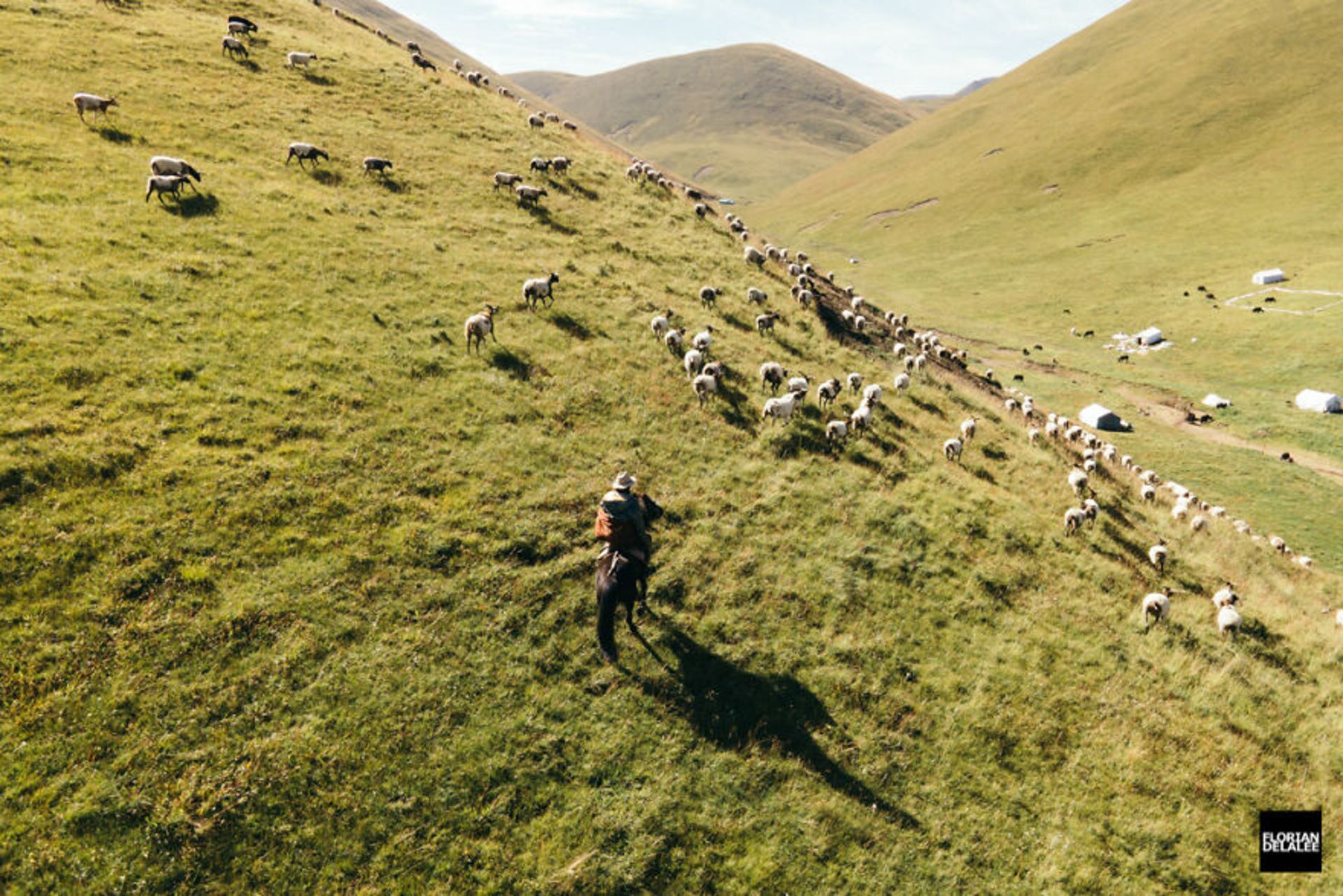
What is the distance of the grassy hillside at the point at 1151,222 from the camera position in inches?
1608

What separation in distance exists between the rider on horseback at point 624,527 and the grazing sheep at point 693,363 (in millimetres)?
10325

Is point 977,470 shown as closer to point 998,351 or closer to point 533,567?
point 533,567

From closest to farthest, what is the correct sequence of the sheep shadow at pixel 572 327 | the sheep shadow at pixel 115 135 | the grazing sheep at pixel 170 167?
the grazing sheep at pixel 170 167, the sheep shadow at pixel 572 327, the sheep shadow at pixel 115 135

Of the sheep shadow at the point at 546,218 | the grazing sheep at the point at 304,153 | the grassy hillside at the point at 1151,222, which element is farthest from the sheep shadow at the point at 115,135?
the grassy hillside at the point at 1151,222

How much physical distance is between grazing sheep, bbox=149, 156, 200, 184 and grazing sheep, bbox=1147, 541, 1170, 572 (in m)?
36.0

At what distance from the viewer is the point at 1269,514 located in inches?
1075

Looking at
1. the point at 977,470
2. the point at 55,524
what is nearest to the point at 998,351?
the point at 977,470

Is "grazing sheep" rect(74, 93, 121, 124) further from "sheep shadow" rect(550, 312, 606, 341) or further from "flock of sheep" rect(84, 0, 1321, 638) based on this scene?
"sheep shadow" rect(550, 312, 606, 341)

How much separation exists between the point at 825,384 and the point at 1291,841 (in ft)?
51.5

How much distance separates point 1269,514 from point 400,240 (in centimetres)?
4195

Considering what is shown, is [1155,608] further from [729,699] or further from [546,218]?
[546,218]

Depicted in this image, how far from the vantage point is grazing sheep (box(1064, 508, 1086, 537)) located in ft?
60.4

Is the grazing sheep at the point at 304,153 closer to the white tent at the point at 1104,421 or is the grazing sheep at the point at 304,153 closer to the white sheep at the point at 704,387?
the white sheep at the point at 704,387

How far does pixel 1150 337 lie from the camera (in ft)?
167
